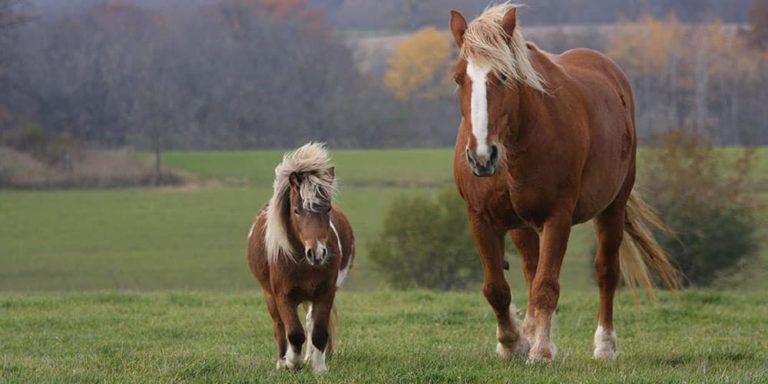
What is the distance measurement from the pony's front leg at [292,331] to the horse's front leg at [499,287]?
126 cm

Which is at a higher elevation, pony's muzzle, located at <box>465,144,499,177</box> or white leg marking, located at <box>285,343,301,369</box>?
pony's muzzle, located at <box>465,144,499,177</box>

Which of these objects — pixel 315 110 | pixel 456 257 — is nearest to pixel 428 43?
pixel 315 110

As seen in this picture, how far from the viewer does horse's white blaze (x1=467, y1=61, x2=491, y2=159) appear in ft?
19.7

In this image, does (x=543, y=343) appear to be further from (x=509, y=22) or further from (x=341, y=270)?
(x=509, y=22)

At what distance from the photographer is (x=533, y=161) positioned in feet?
A: 22.1

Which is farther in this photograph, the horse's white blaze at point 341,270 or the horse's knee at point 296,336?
the horse's white blaze at point 341,270

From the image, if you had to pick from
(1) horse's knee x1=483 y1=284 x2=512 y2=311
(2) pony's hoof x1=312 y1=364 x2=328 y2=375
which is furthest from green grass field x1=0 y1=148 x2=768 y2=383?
(1) horse's knee x1=483 y1=284 x2=512 y2=311

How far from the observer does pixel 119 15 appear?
53.4 m

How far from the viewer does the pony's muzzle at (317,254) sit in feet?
21.3

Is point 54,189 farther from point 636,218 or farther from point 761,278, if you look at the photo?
point 636,218

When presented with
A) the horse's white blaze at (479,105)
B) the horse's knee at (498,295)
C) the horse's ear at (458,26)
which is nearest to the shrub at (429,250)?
the horse's knee at (498,295)

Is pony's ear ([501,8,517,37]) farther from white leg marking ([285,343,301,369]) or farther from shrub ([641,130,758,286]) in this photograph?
shrub ([641,130,758,286])

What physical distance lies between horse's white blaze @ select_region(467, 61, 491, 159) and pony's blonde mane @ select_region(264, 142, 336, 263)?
1192 millimetres

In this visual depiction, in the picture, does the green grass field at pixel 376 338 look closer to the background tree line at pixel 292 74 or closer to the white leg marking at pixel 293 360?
the white leg marking at pixel 293 360
